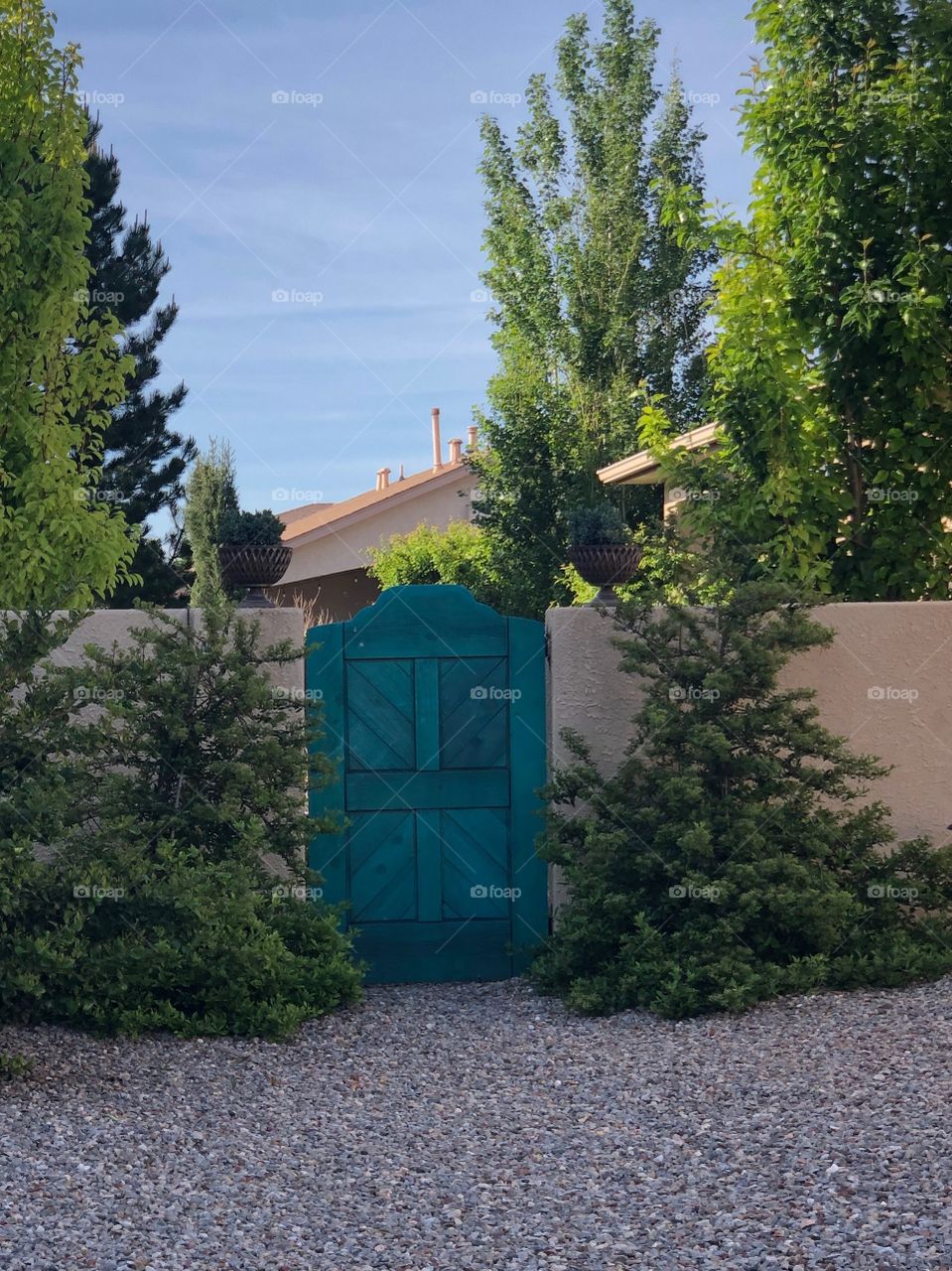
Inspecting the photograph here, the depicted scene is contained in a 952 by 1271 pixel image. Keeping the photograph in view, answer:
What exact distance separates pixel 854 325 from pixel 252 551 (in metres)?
4.38

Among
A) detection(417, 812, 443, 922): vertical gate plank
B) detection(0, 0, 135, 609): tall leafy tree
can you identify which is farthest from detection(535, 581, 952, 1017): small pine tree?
detection(0, 0, 135, 609): tall leafy tree

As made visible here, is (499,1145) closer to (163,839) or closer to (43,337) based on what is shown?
(163,839)

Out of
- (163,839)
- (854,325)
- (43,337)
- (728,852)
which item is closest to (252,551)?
(163,839)

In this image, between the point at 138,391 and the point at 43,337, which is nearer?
the point at 43,337

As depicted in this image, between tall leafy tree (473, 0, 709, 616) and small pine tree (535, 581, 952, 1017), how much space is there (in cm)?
1395

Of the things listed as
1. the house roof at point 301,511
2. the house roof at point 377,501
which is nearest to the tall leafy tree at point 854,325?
the house roof at point 377,501

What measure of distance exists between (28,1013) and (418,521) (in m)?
24.5

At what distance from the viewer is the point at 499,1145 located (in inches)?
187

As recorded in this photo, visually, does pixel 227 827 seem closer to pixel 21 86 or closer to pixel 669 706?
pixel 669 706

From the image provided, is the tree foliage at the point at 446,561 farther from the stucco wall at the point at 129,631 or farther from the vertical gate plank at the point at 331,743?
the stucco wall at the point at 129,631

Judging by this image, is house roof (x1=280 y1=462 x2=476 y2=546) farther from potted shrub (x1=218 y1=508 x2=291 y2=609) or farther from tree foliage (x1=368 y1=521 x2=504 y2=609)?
potted shrub (x1=218 y1=508 x2=291 y2=609)

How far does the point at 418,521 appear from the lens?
29953 millimetres

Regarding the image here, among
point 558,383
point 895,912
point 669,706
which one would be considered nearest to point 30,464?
point 669,706

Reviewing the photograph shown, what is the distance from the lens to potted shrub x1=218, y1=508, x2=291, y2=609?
739 cm
